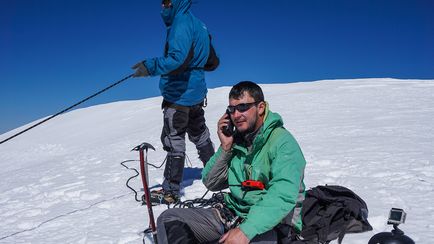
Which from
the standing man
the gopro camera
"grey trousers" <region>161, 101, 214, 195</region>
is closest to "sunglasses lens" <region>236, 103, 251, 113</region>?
the gopro camera

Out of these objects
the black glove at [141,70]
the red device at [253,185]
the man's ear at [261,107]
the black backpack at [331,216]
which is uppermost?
the black glove at [141,70]

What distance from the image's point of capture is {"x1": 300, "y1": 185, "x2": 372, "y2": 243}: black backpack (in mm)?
3020

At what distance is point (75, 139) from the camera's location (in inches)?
527

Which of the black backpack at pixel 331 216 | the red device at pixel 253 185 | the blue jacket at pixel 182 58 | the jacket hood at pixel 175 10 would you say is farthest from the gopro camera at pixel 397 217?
the jacket hood at pixel 175 10

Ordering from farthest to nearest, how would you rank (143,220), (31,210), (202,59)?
1. (31,210)
2. (202,59)
3. (143,220)

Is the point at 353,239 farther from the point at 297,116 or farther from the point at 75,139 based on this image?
the point at 75,139

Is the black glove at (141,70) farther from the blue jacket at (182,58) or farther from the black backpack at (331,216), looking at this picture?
the black backpack at (331,216)

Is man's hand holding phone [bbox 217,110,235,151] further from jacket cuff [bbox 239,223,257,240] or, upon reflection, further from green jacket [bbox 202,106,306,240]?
jacket cuff [bbox 239,223,257,240]

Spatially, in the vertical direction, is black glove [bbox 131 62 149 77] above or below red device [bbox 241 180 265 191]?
above

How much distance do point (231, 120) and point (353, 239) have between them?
1.41 metres

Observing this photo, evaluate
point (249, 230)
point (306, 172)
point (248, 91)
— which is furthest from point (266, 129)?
point (306, 172)

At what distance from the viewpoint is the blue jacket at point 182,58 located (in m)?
4.34

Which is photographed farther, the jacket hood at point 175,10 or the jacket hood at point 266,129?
the jacket hood at point 175,10

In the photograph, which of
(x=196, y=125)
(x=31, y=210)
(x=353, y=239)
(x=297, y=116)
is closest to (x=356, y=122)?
(x=297, y=116)
